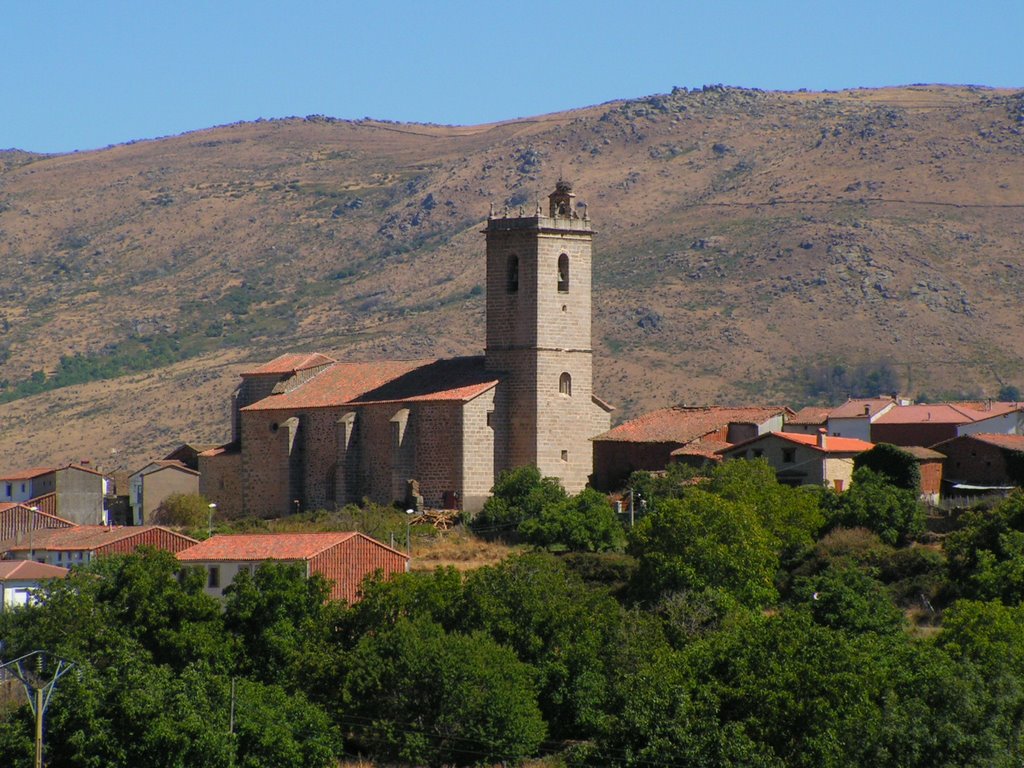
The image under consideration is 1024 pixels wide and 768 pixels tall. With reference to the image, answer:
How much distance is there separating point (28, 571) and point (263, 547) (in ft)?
22.2

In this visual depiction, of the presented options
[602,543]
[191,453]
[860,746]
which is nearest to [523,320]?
[602,543]

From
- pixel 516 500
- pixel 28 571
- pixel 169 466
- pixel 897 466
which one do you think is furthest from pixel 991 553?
pixel 169 466

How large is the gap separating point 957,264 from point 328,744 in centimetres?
8941

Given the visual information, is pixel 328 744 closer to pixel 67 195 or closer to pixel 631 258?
pixel 631 258

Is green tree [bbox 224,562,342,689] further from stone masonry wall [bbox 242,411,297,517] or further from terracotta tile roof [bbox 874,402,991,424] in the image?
terracotta tile roof [bbox 874,402,991,424]

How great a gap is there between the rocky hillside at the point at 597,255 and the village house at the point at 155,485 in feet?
117

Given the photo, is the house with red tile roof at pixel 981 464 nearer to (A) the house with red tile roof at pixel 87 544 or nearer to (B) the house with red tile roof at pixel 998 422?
(B) the house with red tile roof at pixel 998 422

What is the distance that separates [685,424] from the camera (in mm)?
72875

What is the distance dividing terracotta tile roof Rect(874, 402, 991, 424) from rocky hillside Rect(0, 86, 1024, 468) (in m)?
36.7

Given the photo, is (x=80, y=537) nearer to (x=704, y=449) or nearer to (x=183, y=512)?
(x=183, y=512)

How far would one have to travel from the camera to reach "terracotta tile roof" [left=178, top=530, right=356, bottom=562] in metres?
57.1

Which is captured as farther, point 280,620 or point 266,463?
point 266,463

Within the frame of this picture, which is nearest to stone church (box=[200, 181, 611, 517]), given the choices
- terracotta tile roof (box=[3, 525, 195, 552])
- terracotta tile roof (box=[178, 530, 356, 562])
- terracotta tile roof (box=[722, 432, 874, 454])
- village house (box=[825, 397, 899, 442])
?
terracotta tile roof (box=[722, 432, 874, 454])

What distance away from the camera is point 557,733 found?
4778 centimetres
